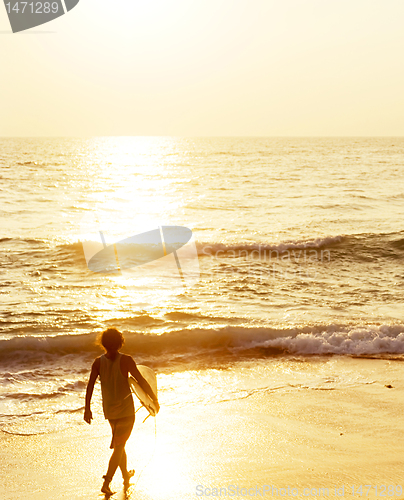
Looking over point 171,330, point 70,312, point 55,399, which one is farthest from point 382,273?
point 55,399

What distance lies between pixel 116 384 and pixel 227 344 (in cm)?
503

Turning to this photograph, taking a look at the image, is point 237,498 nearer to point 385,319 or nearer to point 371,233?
point 385,319

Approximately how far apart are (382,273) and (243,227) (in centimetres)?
686

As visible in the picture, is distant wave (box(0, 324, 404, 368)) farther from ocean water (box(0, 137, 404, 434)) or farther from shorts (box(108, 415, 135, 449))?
shorts (box(108, 415, 135, 449))

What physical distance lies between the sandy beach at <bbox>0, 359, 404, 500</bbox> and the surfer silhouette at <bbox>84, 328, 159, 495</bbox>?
0.64m

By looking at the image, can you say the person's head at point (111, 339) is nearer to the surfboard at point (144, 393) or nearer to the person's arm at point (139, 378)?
the person's arm at point (139, 378)

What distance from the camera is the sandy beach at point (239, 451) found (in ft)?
15.0

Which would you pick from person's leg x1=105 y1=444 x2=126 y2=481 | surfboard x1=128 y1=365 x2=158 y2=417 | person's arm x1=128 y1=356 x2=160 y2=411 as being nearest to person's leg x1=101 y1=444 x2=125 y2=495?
person's leg x1=105 y1=444 x2=126 y2=481
